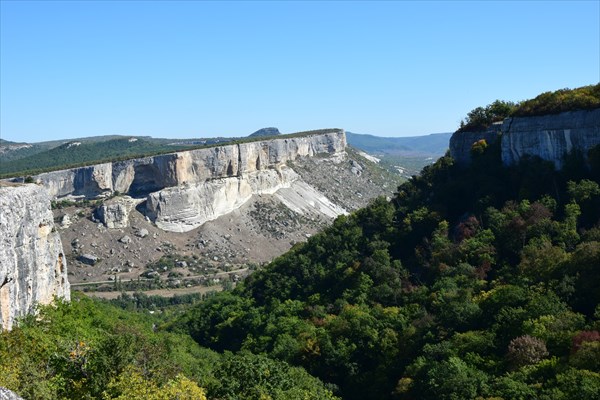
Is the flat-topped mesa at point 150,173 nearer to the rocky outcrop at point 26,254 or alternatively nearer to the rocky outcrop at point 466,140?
the rocky outcrop at point 466,140

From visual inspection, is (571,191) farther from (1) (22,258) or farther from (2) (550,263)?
(1) (22,258)

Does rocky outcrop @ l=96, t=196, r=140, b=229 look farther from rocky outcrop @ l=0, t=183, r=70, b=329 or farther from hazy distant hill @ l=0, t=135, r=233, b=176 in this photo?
rocky outcrop @ l=0, t=183, r=70, b=329

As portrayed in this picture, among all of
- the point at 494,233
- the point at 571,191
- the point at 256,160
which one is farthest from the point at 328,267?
the point at 256,160

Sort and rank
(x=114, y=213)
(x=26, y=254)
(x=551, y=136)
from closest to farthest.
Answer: (x=26, y=254) < (x=551, y=136) < (x=114, y=213)

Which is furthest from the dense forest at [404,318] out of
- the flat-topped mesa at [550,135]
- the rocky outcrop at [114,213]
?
the rocky outcrop at [114,213]

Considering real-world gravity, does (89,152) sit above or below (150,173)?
above

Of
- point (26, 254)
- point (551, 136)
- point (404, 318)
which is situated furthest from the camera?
point (551, 136)

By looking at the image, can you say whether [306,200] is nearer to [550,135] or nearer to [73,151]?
[73,151]

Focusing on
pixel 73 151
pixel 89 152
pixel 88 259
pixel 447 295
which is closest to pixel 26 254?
pixel 447 295
